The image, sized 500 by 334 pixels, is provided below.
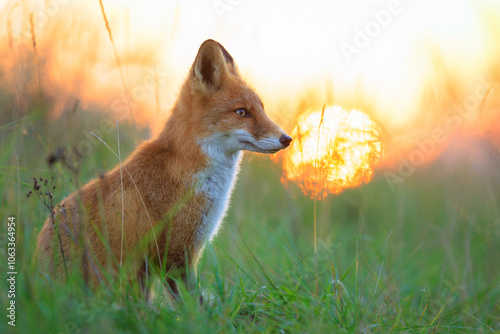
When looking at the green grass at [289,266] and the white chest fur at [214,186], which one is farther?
the white chest fur at [214,186]

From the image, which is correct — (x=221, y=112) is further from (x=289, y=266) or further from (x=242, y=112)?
(x=289, y=266)

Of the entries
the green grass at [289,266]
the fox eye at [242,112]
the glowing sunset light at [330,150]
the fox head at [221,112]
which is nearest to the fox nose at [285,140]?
the fox head at [221,112]

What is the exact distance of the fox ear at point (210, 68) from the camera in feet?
11.6

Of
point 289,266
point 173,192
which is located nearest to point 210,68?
point 173,192

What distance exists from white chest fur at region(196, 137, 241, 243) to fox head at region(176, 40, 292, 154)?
51mm

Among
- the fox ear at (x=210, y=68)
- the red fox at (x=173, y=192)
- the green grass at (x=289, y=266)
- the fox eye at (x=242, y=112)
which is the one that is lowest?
the green grass at (x=289, y=266)

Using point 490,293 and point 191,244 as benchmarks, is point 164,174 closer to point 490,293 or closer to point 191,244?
point 191,244

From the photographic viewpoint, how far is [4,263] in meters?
2.76

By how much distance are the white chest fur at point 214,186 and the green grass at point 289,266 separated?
203 mm

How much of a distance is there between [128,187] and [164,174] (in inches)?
11.3

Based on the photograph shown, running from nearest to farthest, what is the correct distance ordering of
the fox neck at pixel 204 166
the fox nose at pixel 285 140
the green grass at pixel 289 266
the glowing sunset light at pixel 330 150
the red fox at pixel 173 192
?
the green grass at pixel 289 266, the red fox at pixel 173 192, the fox neck at pixel 204 166, the fox nose at pixel 285 140, the glowing sunset light at pixel 330 150

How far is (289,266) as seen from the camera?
12.2 feet

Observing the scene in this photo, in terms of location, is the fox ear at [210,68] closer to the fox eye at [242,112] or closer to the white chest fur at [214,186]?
the fox eye at [242,112]

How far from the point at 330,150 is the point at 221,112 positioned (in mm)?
992
